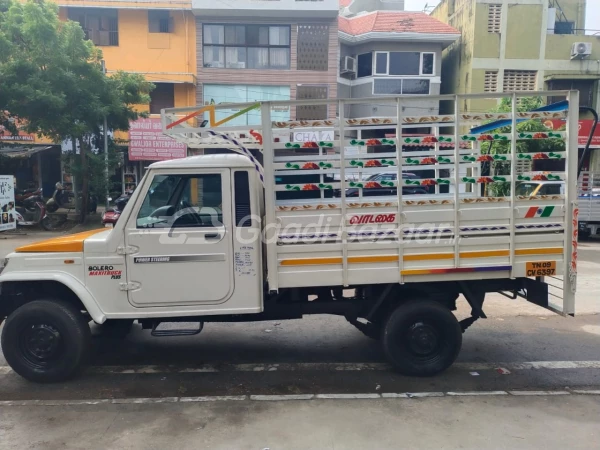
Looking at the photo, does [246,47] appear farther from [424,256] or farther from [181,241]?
[424,256]

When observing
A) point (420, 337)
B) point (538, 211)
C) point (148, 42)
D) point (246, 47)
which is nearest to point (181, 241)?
point (420, 337)

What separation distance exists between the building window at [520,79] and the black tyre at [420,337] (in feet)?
71.2

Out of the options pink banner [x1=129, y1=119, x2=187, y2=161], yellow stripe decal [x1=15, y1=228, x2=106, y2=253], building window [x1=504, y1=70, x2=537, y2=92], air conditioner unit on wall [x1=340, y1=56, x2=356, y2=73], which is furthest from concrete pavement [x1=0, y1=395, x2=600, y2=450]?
building window [x1=504, y1=70, x2=537, y2=92]

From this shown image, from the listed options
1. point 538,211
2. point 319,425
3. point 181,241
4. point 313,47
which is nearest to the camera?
point 319,425

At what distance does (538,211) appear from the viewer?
4.48 m

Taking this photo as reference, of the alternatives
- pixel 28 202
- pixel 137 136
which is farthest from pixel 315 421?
pixel 137 136

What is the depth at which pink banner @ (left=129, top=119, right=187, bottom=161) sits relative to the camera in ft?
63.8

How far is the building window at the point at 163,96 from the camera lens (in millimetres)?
21891

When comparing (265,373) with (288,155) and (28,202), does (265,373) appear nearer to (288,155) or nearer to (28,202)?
(288,155)

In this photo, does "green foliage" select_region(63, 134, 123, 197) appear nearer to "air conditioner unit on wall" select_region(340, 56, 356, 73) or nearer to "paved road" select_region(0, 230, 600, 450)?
"paved road" select_region(0, 230, 600, 450)

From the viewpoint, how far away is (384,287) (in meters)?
4.70

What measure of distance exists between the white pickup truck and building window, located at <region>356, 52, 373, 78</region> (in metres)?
19.6

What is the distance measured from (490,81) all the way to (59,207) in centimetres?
1992

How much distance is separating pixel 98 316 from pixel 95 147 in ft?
48.2
